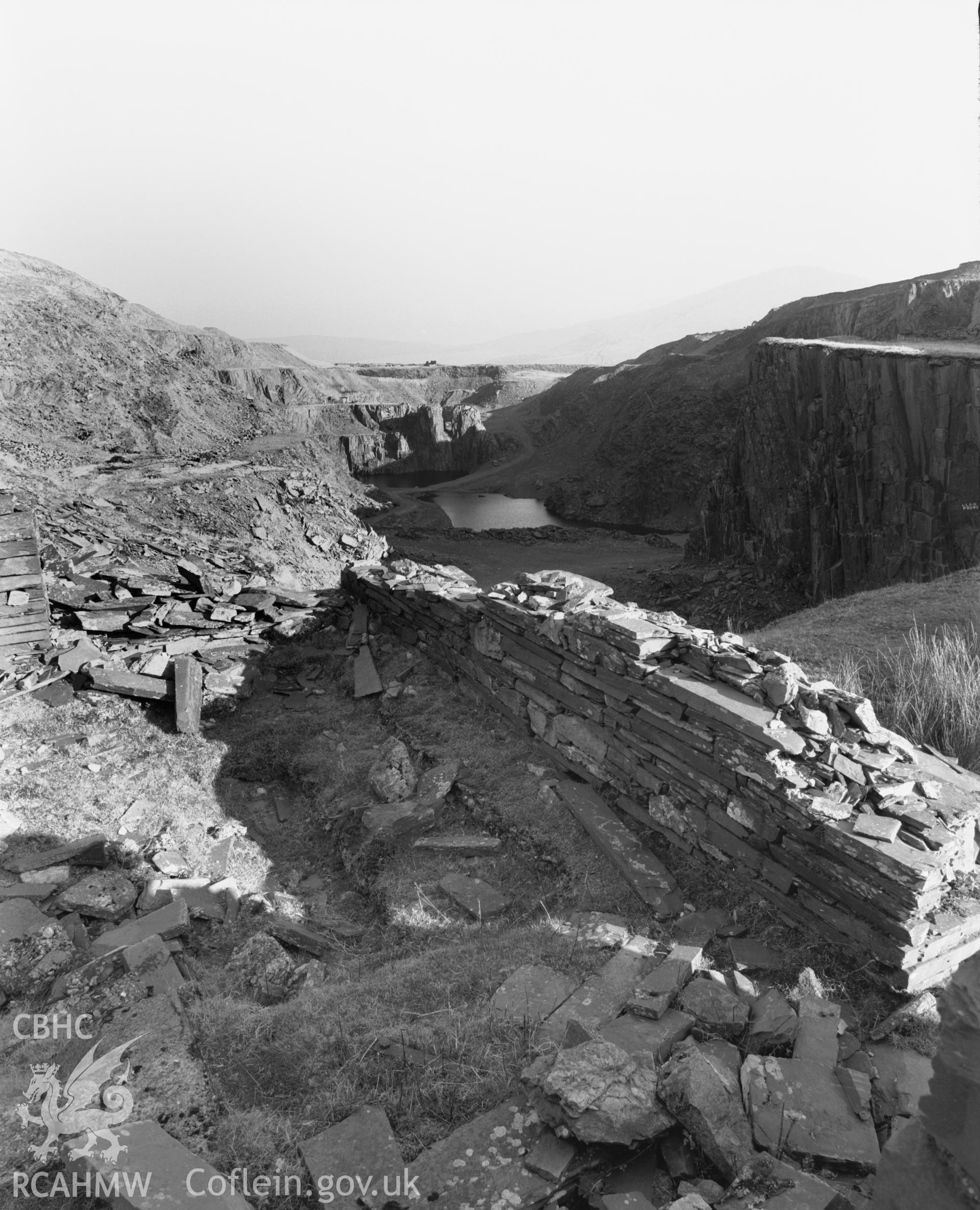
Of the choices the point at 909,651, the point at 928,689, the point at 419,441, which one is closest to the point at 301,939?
the point at 928,689

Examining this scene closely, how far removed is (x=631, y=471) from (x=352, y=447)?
53.1ft

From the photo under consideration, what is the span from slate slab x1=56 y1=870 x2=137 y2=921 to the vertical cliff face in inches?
596

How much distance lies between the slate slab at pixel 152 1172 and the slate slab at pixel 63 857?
9.87 feet

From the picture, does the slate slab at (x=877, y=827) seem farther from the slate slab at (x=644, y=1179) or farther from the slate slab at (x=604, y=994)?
the slate slab at (x=644, y=1179)

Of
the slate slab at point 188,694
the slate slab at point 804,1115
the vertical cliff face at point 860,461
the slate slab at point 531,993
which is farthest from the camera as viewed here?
the vertical cliff face at point 860,461

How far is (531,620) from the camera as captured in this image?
6.55 metres

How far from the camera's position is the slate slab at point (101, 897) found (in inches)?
197

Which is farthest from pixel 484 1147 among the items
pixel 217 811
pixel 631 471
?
pixel 631 471

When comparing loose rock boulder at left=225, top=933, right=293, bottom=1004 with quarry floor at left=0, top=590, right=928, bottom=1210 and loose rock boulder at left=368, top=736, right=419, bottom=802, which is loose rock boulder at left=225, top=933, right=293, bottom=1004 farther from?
loose rock boulder at left=368, top=736, right=419, bottom=802

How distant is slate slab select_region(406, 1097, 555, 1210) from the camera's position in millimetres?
2682

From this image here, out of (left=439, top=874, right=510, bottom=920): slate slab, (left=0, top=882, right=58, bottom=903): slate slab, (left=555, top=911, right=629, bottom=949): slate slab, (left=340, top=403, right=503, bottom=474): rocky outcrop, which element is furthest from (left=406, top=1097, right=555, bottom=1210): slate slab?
(left=340, top=403, right=503, bottom=474): rocky outcrop

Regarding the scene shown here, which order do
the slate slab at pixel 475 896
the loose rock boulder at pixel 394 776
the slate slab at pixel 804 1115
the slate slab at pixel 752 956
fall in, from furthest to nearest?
the loose rock boulder at pixel 394 776, the slate slab at pixel 475 896, the slate slab at pixel 752 956, the slate slab at pixel 804 1115

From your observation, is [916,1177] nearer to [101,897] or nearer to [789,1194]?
[789,1194]

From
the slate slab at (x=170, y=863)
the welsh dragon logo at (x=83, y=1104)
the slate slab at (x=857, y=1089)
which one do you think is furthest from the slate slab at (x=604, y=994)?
the slate slab at (x=170, y=863)
